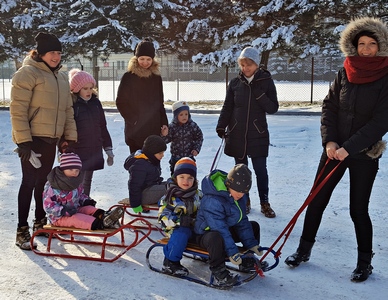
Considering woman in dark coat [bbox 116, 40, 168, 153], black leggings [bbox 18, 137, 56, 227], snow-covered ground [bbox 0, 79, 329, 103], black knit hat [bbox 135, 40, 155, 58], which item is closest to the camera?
black leggings [bbox 18, 137, 56, 227]

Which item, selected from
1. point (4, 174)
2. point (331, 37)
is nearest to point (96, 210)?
point (4, 174)

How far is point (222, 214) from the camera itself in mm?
3363

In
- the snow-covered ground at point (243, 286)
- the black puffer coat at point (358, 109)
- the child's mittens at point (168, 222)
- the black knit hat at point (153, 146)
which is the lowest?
the snow-covered ground at point (243, 286)

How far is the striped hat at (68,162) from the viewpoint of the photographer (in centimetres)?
400

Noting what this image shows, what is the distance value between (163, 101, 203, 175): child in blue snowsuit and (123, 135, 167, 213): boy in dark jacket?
89cm

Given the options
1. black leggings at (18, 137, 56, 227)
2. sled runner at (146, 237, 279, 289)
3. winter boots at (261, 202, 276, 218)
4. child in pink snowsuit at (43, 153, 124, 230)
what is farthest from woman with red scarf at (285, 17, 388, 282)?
black leggings at (18, 137, 56, 227)

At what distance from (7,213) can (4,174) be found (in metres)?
2.05

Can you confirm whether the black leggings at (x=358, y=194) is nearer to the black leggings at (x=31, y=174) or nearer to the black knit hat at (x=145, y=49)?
the black knit hat at (x=145, y=49)

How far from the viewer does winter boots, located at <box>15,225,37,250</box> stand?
4.04 meters

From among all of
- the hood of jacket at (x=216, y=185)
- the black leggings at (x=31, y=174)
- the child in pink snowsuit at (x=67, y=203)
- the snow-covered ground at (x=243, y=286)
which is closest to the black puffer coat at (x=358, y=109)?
the hood of jacket at (x=216, y=185)

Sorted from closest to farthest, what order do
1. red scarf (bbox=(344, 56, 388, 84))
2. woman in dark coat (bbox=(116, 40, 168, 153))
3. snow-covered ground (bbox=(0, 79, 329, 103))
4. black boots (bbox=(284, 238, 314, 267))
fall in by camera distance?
red scarf (bbox=(344, 56, 388, 84)), black boots (bbox=(284, 238, 314, 267)), woman in dark coat (bbox=(116, 40, 168, 153)), snow-covered ground (bbox=(0, 79, 329, 103))

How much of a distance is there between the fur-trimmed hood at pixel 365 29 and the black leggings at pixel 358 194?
0.80 m

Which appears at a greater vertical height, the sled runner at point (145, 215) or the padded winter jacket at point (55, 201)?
the padded winter jacket at point (55, 201)

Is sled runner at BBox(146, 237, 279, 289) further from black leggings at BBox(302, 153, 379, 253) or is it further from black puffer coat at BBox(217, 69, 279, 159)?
black puffer coat at BBox(217, 69, 279, 159)
